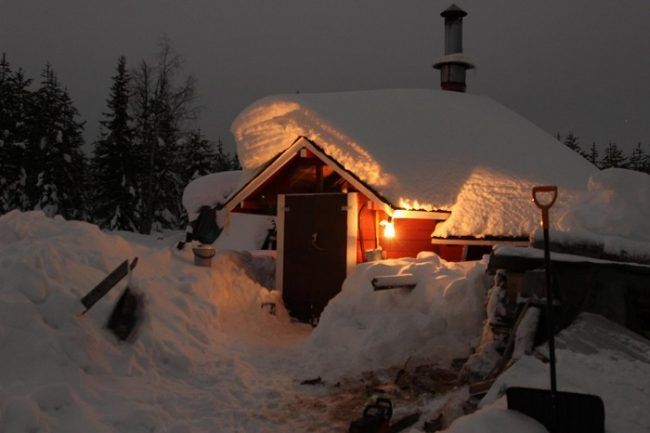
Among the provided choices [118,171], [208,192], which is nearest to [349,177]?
[208,192]

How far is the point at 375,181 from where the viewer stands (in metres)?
10.4

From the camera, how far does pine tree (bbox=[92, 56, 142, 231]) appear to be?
31406mm

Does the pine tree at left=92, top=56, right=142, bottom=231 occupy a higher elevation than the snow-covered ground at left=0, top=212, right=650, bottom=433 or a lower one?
higher

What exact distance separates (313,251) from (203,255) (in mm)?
2290

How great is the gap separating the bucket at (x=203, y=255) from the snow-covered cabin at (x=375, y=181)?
5.23ft

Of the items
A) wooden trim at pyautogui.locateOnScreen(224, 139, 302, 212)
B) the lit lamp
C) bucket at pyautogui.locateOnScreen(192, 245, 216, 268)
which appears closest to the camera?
the lit lamp

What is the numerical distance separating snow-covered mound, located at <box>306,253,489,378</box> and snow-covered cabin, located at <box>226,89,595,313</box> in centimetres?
182

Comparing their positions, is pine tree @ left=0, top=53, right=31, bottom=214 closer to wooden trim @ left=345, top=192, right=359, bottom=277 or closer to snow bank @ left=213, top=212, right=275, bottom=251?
snow bank @ left=213, top=212, right=275, bottom=251

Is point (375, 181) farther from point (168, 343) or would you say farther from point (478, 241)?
point (168, 343)

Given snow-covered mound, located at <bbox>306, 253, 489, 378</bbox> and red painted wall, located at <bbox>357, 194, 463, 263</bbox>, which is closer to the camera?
snow-covered mound, located at <bbox>306, 253, 489, 378</bbox>

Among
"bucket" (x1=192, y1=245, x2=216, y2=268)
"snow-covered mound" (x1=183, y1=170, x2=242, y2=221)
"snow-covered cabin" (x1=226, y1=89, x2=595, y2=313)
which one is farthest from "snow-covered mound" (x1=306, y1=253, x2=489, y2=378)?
"snow-covered mound" (x1=183, y1=170, x2=242, y2=221)

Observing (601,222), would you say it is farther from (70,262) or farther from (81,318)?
(70,262)

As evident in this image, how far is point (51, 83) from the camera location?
1336 inches

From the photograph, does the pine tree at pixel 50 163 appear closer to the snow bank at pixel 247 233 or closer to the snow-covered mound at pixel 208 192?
the snow bank at pixel 247 233
